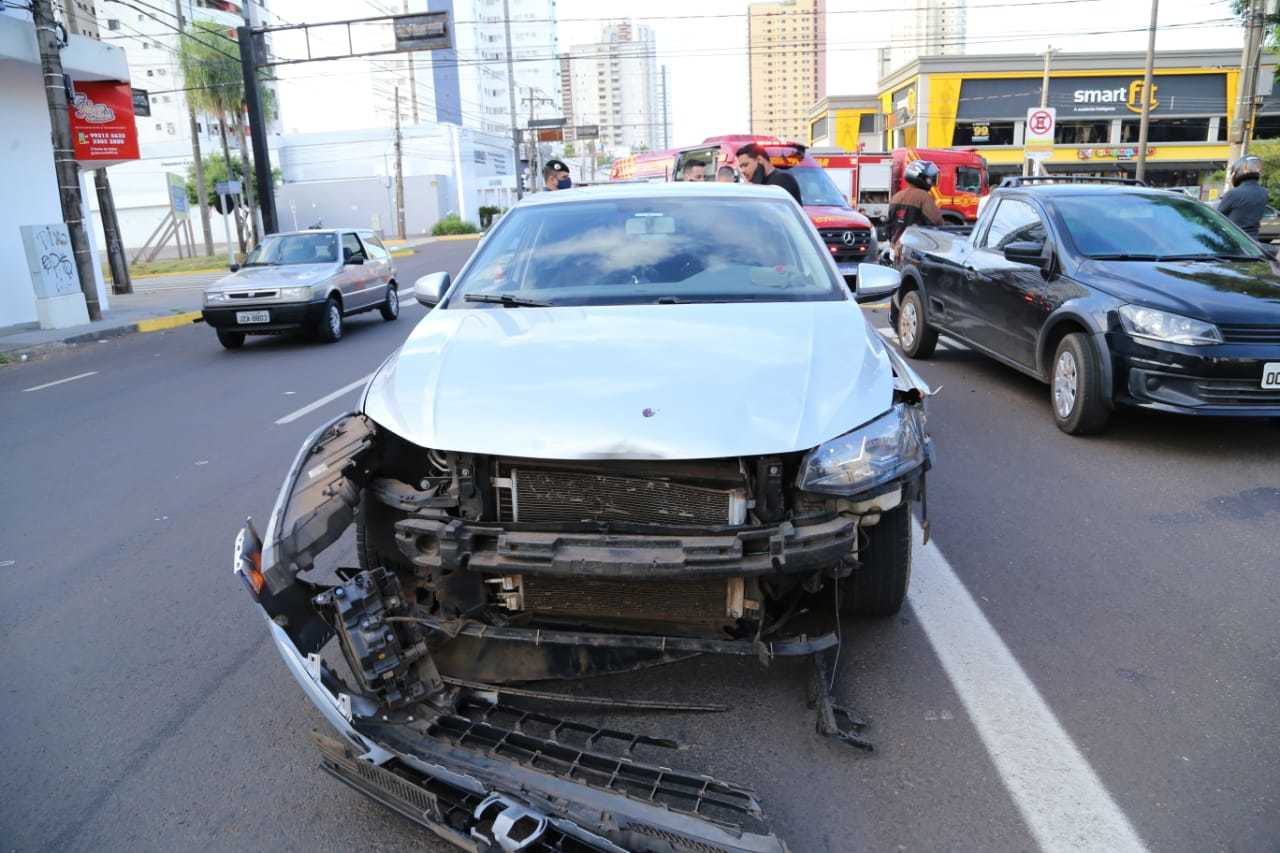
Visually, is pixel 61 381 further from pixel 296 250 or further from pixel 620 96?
pixel 620 96

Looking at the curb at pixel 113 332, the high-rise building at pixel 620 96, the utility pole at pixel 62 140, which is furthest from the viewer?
the high-rise building at pixel 620 96

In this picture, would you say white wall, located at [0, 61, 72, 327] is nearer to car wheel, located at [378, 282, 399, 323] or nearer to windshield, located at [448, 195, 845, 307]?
car wheel, located at [378, 282, 399, 323]

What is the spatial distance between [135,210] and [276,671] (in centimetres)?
7166

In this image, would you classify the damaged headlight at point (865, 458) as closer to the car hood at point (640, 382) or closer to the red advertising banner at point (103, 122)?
the car hood at point (640, 382)

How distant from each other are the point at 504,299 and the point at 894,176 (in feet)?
90.2

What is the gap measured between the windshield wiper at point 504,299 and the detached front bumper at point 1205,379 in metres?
4.17

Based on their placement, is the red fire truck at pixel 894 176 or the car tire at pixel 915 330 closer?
the car tire at pixel 915 330

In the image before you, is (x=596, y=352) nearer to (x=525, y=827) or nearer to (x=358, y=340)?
(x=525, y=827)

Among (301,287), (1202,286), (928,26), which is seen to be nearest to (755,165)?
(1202,286)

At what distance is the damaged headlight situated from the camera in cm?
288

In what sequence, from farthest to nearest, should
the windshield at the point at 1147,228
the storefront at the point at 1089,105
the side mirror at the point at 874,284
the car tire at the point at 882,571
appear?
1. the storefront at the point at 1089,105
2. the windshield at the point at 1147,228
3. the side mirror at the point at 874,284
4. the car tire at the point at 882,571

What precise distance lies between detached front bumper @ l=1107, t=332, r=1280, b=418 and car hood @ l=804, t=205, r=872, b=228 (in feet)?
Answer: 32.0

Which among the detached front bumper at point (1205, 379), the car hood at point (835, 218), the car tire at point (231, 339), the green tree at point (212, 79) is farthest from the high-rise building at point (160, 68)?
the detached front bumper at point (1205, 379)

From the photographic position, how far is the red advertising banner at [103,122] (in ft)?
60.8
